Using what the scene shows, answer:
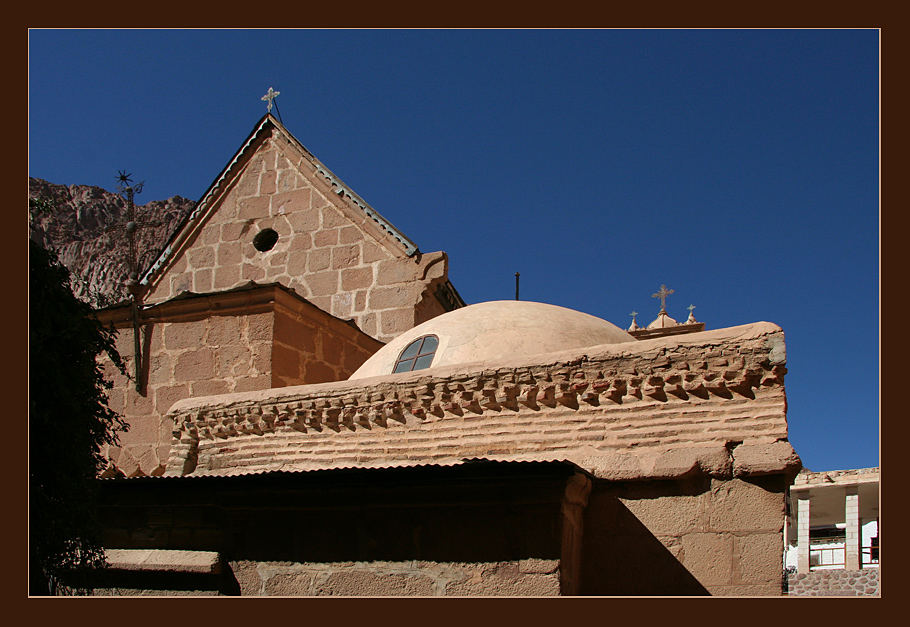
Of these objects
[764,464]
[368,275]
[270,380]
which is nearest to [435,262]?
[368,275]

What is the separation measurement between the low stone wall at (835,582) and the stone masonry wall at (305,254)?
16.7 metres

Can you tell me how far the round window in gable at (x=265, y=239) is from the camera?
14062mm

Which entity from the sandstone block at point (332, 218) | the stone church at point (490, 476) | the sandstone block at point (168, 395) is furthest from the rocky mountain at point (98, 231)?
the stone church at point (490, 476)

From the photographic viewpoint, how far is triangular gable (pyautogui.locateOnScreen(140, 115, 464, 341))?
1280cm

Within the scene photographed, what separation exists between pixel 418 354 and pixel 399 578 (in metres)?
3.11

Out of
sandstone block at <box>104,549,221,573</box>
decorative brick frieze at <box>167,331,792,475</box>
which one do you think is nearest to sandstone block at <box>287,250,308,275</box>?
decorative brick frieze at <box>167,331,792,475</box>

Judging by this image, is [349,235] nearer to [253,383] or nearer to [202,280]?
[202,280]

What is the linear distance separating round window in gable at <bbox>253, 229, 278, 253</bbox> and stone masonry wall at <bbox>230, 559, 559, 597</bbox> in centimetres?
861

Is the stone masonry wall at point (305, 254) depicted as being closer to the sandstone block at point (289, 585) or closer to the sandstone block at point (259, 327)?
the sandstone block at point (259, 327)

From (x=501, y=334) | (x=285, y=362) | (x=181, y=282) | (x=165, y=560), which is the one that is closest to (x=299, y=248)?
(x=181, y=282)

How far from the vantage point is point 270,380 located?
9.90 metres

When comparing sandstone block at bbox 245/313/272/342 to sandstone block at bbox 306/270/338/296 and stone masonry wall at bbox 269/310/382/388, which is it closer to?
stone masonry wall at bbox 269/310/382/388

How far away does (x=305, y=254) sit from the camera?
1363cm
